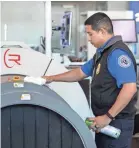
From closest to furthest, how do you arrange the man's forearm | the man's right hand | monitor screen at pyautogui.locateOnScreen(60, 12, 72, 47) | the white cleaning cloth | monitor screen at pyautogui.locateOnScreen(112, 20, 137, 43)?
the man's forearm
the white cleaning cloth
the man's right hand
monitor screen at pyautogui.locateOnScreen(112, 20, 137, 43)
monitor screen at pyautogui.locateOnScreen(60, 12, 72, 47)

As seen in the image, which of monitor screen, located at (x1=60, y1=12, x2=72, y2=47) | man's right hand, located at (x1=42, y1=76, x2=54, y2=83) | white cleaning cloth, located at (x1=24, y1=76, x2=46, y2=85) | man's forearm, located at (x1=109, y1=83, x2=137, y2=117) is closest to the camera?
man's forearm, located at (x1=109, y1=83, x2=137, y2=117)

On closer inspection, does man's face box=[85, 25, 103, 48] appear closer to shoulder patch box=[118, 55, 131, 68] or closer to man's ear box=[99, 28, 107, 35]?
man's ear box=[99, 28, 107, 35]

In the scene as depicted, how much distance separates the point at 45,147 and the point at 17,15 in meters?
6.50

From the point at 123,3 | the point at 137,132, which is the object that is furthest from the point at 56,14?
the point at 137,132

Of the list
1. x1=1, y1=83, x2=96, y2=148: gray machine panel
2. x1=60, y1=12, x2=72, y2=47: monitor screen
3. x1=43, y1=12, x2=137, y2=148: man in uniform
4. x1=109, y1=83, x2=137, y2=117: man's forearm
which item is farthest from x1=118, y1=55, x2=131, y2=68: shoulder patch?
x1=60, y1=12, x2=72, y2=47: monitor screen

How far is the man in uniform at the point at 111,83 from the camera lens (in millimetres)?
2016

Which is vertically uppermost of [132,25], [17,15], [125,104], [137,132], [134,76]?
[17,15]

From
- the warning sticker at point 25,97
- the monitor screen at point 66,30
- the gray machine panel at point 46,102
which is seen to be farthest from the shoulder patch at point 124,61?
the monitor screen at point 66,30

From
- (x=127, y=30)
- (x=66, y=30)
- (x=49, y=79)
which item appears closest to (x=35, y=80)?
(x=49, y=79)

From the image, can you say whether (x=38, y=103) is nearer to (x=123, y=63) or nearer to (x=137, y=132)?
(x=123, y=63)

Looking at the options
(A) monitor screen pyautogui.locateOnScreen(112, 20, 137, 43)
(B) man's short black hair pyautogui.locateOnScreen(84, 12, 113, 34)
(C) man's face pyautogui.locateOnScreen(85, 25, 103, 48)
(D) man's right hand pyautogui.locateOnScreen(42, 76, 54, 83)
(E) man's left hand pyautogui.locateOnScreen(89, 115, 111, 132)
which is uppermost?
(A) monitor screen pyautogui.locateOnScreen(112, 20, 137, 43)

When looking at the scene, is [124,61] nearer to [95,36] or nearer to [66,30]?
[95,36]

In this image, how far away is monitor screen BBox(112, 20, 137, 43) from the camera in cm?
470

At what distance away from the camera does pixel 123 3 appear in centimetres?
783
